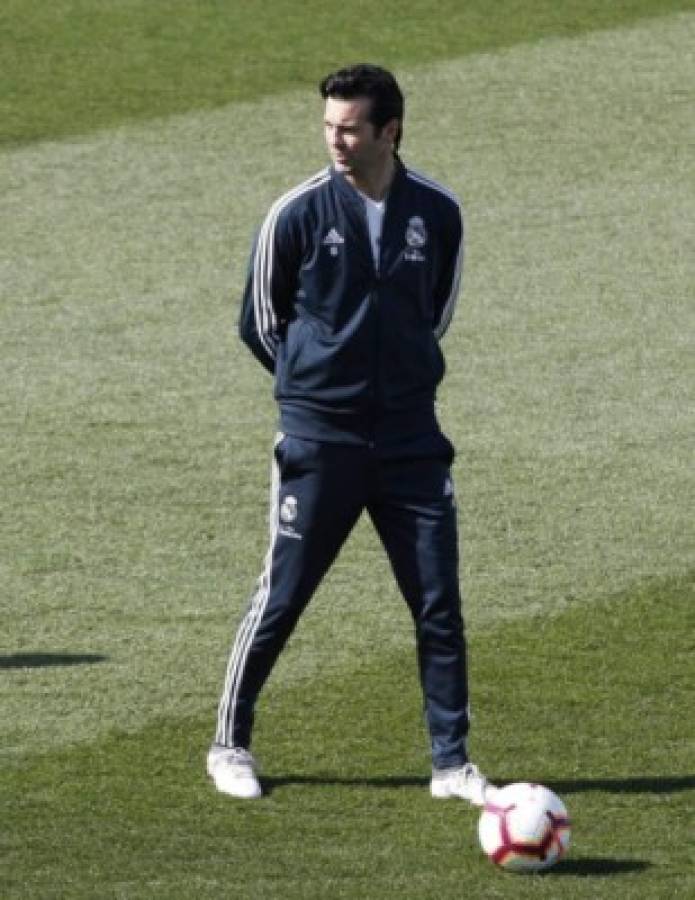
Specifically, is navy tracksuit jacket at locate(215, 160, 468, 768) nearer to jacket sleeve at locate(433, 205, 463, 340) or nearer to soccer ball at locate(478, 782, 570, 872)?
jacket sleeve at locate(433, 205, 463, 340)

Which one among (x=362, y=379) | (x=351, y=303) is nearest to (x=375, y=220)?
(x=351, y=303)

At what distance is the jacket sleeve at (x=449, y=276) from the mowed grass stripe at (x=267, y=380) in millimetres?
1701

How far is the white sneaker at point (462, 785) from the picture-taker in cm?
787

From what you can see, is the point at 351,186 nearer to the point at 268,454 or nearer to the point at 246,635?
the point at 246,635

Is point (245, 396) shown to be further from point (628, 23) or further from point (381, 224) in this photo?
point (628, 23)

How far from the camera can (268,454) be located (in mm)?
11688

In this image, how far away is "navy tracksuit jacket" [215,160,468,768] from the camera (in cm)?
767

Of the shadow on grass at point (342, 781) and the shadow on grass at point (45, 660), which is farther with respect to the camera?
the shadow on grass at point (45, 660)

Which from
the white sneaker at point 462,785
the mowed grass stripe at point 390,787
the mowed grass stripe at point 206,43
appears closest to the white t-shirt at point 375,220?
the white sneaker at point 462,785

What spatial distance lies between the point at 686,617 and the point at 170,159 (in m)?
7.50

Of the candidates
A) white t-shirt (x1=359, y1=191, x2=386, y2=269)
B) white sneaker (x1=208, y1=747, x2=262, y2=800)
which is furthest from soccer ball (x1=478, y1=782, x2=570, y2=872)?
white t-shirt (x1=359, y1=191, x2=386, y2=269)

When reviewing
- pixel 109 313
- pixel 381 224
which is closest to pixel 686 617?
pixel 381 224

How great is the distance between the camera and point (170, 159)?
16.4 meters

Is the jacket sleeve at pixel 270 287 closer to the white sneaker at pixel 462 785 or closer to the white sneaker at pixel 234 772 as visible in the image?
the white sneaker at pixel 234 772
